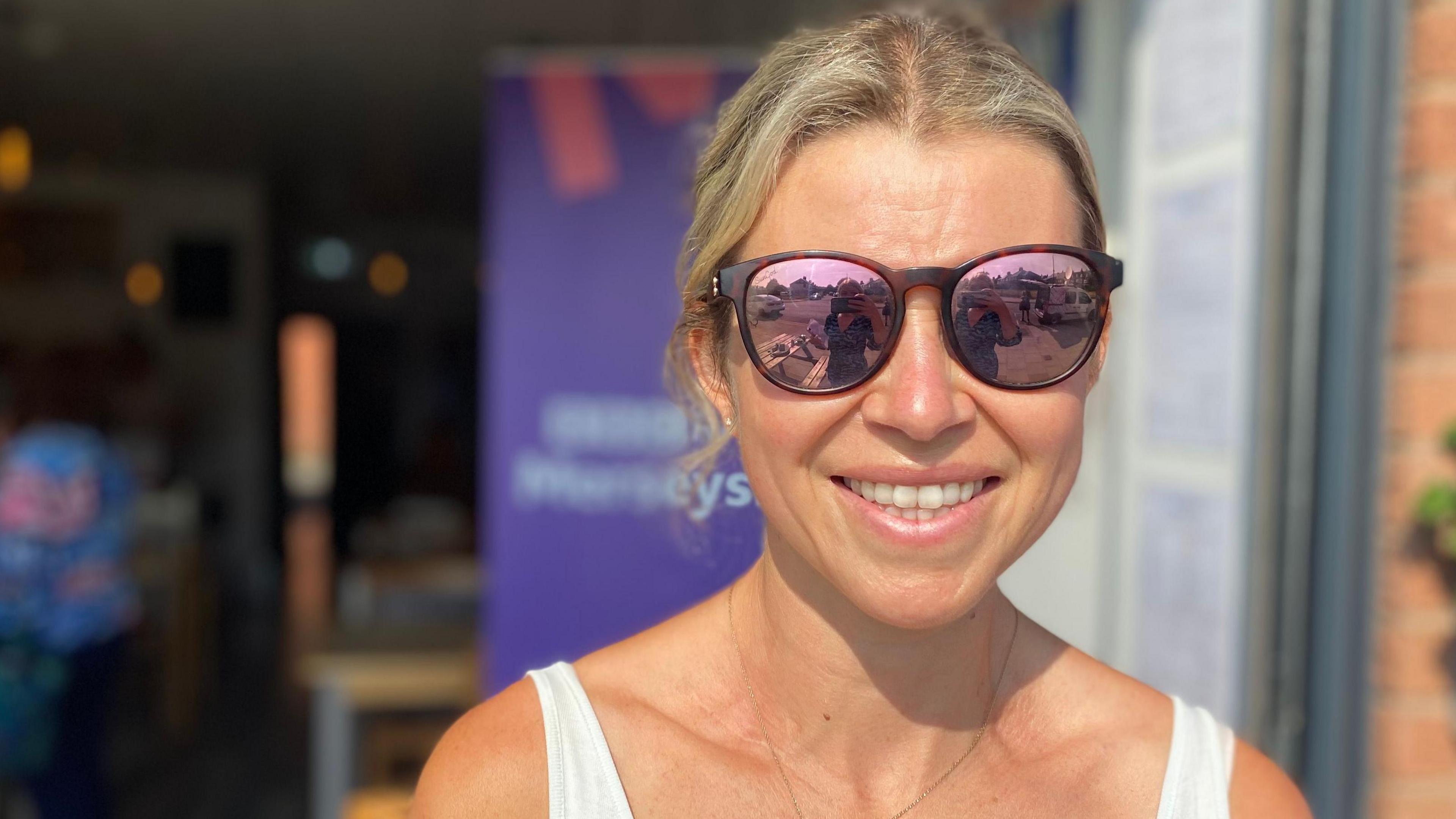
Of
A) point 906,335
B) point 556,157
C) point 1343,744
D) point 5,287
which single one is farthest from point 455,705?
point 5,287

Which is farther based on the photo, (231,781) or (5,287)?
(5,287)

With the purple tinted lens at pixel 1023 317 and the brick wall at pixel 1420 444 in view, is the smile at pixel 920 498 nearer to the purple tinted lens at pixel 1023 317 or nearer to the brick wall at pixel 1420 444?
the purple tinted lens at pixel 1023 317

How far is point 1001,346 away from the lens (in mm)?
890

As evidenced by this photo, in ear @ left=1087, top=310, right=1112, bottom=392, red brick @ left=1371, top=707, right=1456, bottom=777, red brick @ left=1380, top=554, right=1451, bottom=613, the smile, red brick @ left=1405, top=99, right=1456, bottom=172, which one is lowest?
red brick @ left=1371, top=707, right=1456, bottom=777

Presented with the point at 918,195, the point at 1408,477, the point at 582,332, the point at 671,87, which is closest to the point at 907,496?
the point at 918,195

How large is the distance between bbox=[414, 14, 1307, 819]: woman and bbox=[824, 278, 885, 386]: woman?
0.05 ft

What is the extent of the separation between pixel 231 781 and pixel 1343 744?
5.18 m

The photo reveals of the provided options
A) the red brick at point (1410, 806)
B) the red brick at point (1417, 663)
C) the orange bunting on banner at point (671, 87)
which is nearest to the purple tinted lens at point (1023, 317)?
the red brick at point (1417, 663)

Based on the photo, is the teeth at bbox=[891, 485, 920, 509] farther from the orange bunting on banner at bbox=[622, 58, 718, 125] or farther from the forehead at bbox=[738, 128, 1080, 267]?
the orange bunting on banner at bbox=[622, 58, 718, 125]

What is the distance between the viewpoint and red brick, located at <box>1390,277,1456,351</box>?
1.99 meters

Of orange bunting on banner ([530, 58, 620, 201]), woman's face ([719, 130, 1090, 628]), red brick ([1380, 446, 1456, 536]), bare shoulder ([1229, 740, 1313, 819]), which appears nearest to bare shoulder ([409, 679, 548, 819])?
woman's face ([719, 130, 1090, 628])

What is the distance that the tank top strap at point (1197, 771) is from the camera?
1009 millimetres

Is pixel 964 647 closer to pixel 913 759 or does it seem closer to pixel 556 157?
pixel 913 759

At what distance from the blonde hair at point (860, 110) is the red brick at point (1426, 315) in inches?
52.0
